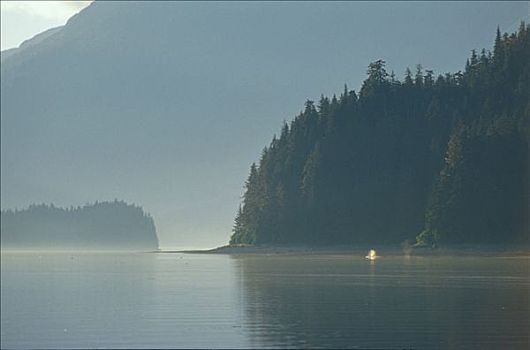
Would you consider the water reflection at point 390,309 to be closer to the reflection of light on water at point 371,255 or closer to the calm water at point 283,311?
the calm water at point 283,311

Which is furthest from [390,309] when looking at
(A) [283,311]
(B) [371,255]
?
(B) [371,255]

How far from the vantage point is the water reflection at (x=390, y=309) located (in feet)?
194

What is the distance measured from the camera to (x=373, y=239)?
19488 centimetres

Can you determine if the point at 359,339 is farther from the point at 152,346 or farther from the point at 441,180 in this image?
the point at 441,180

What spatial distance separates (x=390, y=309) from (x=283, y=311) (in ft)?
21.2

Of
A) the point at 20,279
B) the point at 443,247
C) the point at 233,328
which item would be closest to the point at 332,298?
the point at 233,328

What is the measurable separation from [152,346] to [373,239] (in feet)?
452

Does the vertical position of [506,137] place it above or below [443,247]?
above

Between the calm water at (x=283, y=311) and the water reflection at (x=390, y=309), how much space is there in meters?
0.06

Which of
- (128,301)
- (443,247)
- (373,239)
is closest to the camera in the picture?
(128,301)

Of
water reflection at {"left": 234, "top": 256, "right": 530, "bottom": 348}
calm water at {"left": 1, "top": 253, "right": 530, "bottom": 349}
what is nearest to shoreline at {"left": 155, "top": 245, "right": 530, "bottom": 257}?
calm water at {"left": 1, "top": 253, "right": 530, "bottom": 349}

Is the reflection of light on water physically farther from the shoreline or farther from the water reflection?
the water reflection

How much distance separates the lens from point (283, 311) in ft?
246

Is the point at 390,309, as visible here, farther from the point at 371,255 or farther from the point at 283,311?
the point at 371,255
